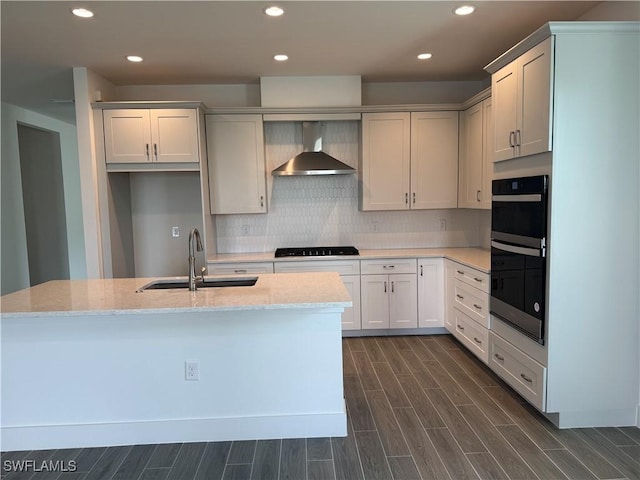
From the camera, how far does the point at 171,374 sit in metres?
2.41

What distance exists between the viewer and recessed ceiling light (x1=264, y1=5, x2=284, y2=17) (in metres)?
2.63

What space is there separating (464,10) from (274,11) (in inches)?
50.3

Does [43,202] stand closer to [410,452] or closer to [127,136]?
[127,136]

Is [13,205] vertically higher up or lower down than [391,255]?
higher up

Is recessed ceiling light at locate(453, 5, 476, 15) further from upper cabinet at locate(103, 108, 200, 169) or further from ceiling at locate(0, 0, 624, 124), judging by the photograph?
upper cabinet at locate(103, 108, 200, 169)

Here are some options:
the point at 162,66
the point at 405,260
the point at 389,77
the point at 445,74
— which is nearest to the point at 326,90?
the point at 389,77

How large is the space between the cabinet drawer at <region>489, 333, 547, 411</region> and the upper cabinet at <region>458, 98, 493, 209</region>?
1335 mm

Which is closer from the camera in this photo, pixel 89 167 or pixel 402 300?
pixel 89 167

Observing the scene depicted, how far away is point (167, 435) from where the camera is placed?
2424 mm

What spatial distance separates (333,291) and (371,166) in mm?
2268

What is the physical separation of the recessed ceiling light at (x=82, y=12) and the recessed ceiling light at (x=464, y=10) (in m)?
Result: 2.43

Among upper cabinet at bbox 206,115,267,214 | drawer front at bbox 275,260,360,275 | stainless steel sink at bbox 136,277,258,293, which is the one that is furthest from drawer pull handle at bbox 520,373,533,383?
upper cabinet at bbox 206,115,267,214

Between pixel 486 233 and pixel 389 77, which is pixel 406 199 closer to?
pixel 486 233

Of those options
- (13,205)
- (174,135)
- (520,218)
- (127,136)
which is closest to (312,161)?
(174,135)
